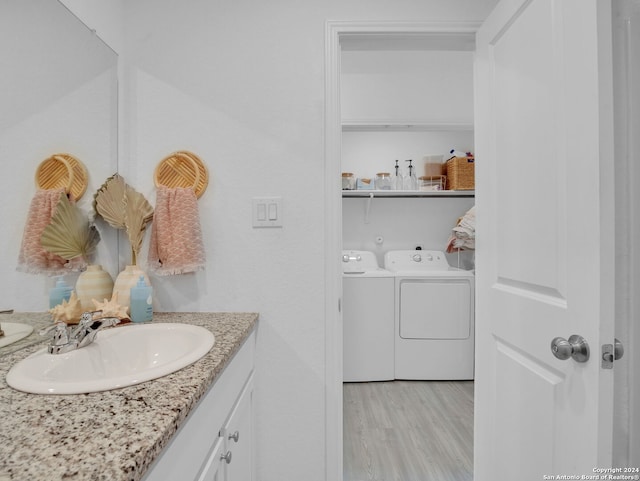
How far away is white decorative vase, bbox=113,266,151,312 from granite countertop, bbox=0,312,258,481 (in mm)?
445

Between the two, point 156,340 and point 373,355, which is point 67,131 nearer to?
point 156,340

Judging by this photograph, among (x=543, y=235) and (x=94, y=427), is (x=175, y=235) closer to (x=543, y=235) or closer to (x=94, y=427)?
(x=94, y=427)

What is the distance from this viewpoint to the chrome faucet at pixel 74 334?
2.81ft

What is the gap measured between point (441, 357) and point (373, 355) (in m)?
0.56

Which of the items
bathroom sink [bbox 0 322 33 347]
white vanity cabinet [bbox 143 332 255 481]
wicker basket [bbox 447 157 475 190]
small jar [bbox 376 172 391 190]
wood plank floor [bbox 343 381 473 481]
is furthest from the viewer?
small jar [bbox 376 172 391 190]

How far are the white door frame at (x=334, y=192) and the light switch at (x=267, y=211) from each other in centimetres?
20

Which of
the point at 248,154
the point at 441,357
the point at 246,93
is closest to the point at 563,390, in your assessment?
the point at 248,154

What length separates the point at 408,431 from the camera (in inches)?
79.5

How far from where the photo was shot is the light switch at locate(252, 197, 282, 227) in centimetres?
139

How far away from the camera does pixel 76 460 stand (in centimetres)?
46

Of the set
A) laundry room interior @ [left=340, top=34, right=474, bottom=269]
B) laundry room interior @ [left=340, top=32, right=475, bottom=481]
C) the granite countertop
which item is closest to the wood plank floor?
laundry room interior @ [left=340, top=32, right=475, bottom=481]

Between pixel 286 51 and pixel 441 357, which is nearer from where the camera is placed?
pixel 286 51

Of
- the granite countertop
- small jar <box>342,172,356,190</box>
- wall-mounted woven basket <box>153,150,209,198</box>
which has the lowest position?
the granite countertop

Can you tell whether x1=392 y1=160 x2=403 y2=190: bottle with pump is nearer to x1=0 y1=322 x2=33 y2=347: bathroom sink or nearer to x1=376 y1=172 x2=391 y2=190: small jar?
x1=376 y1=172 x2=391 y2=190: small jar
